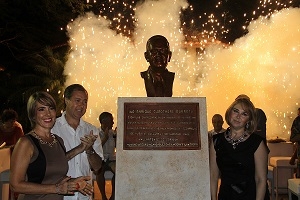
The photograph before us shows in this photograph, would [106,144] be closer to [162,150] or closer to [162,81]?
[162,81]

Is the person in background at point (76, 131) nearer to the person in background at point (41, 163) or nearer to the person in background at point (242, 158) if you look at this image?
the person in background at point (41, 163)

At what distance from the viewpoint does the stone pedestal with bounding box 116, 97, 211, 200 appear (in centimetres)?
508

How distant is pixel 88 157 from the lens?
4.65 m

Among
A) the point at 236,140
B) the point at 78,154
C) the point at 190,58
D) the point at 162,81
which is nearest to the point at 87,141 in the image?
the point at 78,154

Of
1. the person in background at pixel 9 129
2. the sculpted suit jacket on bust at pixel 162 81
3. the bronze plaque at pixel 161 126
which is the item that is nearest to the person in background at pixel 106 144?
the person in background at pixel 9 129

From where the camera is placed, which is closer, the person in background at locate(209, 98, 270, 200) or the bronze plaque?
the person in background at locate(209, 98, 270, 200)

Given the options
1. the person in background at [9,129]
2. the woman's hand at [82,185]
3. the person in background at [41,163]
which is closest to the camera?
the person in background at [41,163]

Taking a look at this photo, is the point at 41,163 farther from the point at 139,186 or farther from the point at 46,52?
the point at 46,52

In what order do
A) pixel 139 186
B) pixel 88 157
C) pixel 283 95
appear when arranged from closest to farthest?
pixel 88 157 < pixel 139 186 < pixel 283 95

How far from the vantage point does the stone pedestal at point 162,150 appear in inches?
200

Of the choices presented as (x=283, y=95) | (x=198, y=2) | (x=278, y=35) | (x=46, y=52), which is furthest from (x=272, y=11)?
Result: (x=46, y=52)

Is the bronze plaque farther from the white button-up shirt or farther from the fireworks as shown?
the fireworks

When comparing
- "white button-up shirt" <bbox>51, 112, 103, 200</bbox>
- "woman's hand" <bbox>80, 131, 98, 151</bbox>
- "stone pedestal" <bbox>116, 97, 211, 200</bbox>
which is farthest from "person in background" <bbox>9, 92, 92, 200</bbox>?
"stone pedestal" <bbox>116, 97, 211, 200</bbox>

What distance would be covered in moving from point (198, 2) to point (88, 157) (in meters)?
22.9
